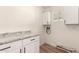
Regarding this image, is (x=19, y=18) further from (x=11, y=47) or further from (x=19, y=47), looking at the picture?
(x=11, y=47)

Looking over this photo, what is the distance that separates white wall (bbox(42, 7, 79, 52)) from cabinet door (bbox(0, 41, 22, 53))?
1368 mm

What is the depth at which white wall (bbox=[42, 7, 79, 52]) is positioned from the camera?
202cm

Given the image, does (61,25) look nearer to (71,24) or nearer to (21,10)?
(71,24)

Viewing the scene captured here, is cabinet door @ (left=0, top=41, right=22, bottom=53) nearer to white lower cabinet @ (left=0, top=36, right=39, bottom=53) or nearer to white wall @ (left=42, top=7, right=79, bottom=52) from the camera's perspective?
white lower cabinet @ (left=0, top=36, right=39, bottom=53)

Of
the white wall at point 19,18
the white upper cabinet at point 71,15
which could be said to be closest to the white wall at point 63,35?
the white upper cabinet at point 71,15

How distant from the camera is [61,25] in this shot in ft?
7.30

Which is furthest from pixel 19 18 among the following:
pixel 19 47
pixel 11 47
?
pixel 11 47

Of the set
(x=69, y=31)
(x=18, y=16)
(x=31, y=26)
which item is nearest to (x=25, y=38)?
(x=18, y=16)

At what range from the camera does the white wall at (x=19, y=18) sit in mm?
1359

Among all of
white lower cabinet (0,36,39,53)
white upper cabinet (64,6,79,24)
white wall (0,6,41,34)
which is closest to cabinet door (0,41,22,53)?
white lower cabinet (0,36,39,53)

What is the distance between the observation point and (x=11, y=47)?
0.91 m

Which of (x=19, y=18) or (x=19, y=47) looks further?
(x=19, y=18)

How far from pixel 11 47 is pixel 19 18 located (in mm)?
850

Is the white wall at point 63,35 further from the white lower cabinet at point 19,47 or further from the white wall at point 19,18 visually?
the white lower cabinet at point 19,47
